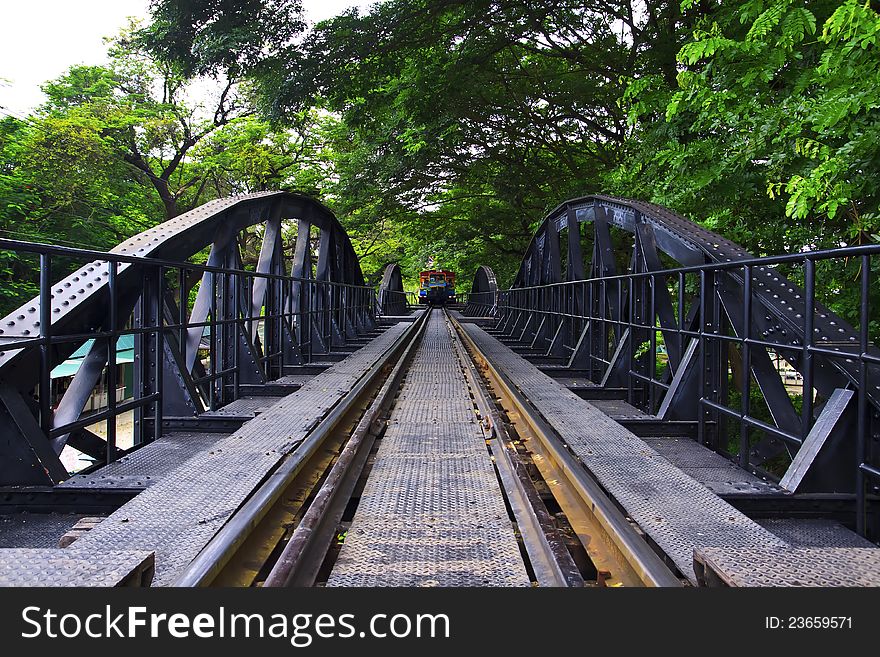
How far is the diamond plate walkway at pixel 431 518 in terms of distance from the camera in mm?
2426

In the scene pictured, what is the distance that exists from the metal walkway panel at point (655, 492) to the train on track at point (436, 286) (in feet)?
139

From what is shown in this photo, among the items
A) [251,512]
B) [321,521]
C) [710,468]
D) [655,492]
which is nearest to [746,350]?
[710,468]

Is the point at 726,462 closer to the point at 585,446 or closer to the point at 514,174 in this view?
the point at 585,446

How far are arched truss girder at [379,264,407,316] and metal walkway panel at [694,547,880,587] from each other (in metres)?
26.0

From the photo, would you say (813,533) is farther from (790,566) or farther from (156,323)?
(156,323)

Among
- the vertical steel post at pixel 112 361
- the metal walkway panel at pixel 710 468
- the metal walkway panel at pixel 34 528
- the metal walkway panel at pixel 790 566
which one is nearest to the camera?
the metal walkway panel at pixel 790 566

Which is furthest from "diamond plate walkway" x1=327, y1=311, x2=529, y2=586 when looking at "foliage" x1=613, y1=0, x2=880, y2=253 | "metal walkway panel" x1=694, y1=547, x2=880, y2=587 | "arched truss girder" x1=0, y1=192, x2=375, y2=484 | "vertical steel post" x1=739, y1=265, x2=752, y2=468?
"foliage" x1=613, y1=0, x2=880, y2=253

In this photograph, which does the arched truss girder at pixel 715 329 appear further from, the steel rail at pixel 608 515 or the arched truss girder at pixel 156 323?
the arched truss girder at pixel 156 323

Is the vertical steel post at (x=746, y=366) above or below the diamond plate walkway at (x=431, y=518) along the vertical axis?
above

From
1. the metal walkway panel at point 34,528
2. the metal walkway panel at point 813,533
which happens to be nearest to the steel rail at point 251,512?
the metal walkway panel at point 34,528

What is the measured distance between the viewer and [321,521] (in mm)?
2928

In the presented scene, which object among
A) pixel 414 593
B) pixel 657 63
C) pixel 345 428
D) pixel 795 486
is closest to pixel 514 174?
pixel 657 63

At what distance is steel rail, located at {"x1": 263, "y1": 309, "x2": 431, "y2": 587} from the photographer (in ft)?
7.93

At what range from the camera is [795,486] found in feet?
10.8
